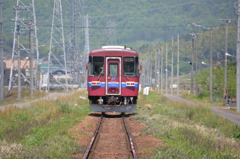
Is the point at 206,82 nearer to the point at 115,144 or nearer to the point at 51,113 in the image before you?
the point at 51,113

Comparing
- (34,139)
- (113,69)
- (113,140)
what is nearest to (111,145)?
(113,140)

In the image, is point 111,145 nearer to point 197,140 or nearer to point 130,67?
point 197,140

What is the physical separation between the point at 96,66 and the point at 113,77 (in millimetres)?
1037

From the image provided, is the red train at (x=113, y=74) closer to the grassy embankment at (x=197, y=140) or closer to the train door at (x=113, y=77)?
the train door at (x=113, y=77)

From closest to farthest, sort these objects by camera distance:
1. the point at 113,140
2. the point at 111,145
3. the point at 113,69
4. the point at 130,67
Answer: the point at 111,145 → the point at 113,140 → the point at 130,67 → the point at 113,69

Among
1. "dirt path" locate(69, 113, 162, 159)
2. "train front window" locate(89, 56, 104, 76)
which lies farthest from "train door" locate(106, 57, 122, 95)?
"dirt path" locate(69, 113, 162, 159)

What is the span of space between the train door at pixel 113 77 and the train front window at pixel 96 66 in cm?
31

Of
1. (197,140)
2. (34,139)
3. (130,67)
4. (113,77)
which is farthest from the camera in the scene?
(130,67)

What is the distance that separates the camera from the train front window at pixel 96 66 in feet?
66.1

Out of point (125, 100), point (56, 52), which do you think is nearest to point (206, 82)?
point (125, 100)

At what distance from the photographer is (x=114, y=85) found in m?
20.1

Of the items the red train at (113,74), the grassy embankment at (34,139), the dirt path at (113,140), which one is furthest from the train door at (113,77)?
the dirt path at (113,140)

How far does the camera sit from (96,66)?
2022 centimetres

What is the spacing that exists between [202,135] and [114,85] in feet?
25.1
